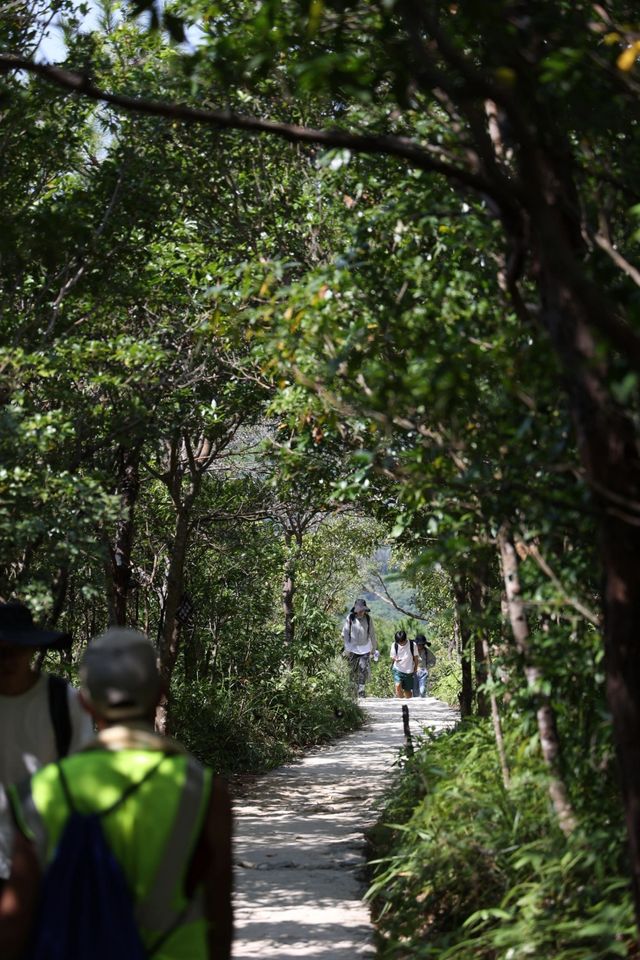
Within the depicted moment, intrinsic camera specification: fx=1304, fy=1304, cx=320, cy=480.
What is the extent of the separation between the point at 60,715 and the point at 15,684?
23 cm

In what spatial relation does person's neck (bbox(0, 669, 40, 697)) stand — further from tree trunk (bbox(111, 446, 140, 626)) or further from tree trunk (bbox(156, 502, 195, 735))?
tree trunk (bbox(156, 502, 195, 735))

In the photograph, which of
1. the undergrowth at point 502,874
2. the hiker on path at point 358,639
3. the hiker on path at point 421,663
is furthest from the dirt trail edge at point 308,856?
the hiker on path at point 421,663

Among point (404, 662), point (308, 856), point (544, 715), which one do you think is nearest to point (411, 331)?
point (544, 715)

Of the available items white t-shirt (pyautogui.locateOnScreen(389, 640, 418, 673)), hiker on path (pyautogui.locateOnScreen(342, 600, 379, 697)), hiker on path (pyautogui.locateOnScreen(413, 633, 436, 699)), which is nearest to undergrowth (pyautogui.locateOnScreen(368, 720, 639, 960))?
hiker on path (pyautogui.locateOnScreen(342, 600, 379, 697))

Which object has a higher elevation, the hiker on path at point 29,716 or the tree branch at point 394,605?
the tree branch at point 394,605

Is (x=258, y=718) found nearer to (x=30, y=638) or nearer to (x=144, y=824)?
(x=30, y=638)

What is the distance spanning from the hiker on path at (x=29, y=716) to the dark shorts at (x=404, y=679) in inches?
795

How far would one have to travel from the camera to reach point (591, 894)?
5.60m

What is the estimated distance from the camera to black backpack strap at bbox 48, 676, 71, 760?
4469 millimetres

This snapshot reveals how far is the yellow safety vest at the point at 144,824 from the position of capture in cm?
279

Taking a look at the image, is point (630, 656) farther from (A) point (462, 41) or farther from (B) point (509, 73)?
(A) point (462, 41)

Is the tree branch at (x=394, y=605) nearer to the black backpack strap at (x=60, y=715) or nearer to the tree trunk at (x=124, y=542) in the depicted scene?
the tree trunk at (x=124, y=542)

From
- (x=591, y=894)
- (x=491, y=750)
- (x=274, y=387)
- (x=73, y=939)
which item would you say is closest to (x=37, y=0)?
(x=274, y=387)

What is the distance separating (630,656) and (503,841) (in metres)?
3.21
